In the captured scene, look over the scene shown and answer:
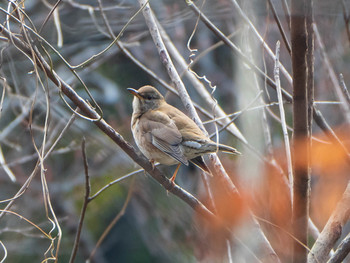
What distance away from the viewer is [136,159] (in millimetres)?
2643

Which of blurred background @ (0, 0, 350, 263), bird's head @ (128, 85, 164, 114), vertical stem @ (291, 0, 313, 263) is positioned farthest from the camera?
blurred background @ (0, 0, 350, 263)

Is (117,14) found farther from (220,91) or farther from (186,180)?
Answer: (186,180)

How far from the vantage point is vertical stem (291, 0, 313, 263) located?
1.82 metres

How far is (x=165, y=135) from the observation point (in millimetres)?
3873

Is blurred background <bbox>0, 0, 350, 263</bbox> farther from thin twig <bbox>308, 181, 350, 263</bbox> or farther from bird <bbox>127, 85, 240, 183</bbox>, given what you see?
thin twig <bbox>308, 181, 350, 263</bbox>

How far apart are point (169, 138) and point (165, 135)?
2.4 inches

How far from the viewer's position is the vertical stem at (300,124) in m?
1.82

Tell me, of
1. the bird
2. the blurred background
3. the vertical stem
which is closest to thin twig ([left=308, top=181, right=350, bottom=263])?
the vertical stem

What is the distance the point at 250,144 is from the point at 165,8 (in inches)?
183

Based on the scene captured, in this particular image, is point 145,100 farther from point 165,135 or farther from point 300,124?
point 300,124

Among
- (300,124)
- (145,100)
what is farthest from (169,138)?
(300,124)

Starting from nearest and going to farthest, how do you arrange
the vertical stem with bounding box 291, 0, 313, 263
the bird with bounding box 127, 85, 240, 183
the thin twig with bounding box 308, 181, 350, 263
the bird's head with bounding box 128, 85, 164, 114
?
the vertical stem with bounding box 291, 0, 313, 263, the thin twig with bounding box 308, 181, 350, 263, the bird with bounding box 127, 85, 240, 183, the bird's head with bounding box 128, 85, 164, 114

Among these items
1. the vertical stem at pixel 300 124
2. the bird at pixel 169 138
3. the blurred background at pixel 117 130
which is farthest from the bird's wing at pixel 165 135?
the vertical stem at pixel 300 124

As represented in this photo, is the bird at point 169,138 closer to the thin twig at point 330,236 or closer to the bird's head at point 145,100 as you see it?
the bird's head at point 145,100
